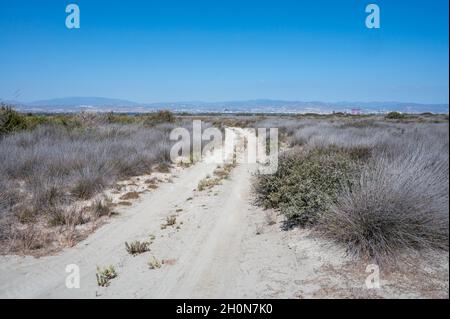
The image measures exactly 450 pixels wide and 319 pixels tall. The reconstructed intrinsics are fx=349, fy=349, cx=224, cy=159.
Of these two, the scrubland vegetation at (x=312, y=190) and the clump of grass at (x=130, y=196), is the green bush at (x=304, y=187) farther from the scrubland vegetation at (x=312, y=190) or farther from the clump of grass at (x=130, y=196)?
the clump of grass at (x=130, y=196)

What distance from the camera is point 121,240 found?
6.63 m

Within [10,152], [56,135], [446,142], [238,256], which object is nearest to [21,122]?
[56,135]

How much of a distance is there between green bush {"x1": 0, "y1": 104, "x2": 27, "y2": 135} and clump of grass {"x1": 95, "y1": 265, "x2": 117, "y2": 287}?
13502 mm

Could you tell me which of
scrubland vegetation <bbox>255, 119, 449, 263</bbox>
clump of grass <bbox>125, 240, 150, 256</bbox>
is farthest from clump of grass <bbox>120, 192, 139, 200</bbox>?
scrubland vegetation <bbox>255, 119, 449, 263</bbox>

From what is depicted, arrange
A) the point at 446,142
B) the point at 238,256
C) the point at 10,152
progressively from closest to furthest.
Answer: the point at 446,142
the point at 238,256
the point at 10,152

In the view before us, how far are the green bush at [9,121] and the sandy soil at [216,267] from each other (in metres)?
11.4

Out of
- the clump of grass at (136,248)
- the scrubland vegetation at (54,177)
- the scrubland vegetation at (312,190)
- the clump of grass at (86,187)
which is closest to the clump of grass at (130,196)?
the scrubland vegetation at (312,190)

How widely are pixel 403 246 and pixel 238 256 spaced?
2.38 meters

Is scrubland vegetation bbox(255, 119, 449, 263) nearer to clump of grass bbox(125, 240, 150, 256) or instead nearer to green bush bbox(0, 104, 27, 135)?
clump of grass bbox(125, 240, 150, 256)

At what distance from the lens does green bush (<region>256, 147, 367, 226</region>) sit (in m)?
6.26

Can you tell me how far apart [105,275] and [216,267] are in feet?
5.25

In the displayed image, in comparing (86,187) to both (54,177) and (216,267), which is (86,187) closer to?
(54,177)

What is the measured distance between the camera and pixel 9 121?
16.7 meters
